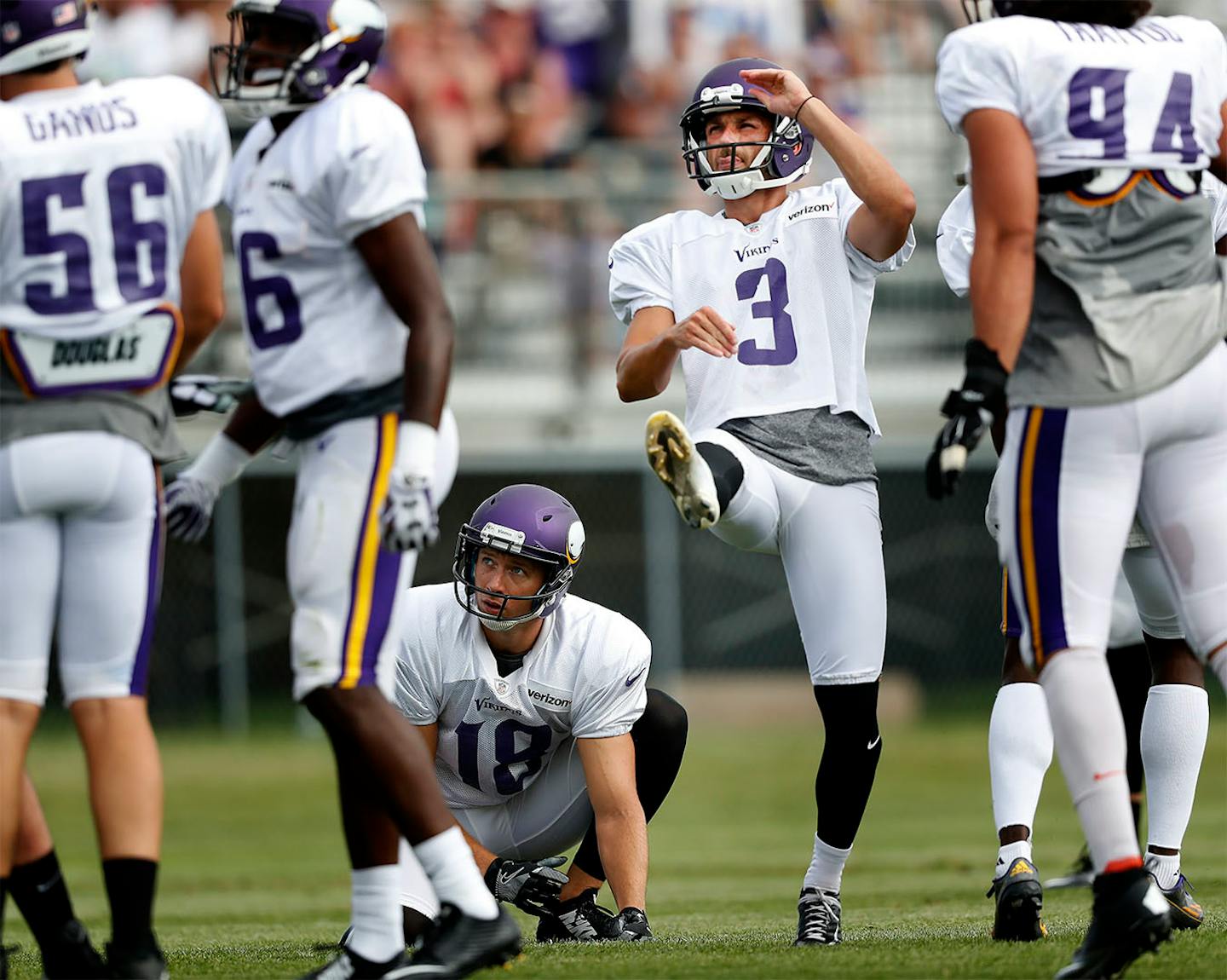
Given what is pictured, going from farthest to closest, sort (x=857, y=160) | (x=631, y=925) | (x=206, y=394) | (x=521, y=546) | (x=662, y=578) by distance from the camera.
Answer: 1. (x=662, y=578)
2. (x=521, y=546)
3. (x=631, y=925)
4. (x=857, y=160)
5. (x=206, y=394)

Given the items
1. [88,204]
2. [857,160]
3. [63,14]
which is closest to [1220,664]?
[857,160]

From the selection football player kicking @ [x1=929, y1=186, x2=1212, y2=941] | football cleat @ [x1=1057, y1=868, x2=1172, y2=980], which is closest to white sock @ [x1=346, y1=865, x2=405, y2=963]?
football cleat @ [x1=1057, y1=868, x2=1172, y2=980]

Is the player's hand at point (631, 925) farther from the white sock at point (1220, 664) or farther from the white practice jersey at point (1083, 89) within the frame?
the white practice jersey at point (1083, 89)

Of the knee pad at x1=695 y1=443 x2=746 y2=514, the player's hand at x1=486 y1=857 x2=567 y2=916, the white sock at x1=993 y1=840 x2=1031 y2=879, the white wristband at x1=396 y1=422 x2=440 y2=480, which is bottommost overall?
the player's hand at x1=486 y1=857 x2=567 y2=916

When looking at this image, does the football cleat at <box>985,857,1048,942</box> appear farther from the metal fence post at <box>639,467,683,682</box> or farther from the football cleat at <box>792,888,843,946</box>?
the metal fence post at <box>639,467,683,682</box>

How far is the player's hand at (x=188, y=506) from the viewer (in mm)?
4402

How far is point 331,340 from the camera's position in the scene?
13.4 ft

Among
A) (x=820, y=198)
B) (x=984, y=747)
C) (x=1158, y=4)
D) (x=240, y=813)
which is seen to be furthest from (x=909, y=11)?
(x=820, y=198)

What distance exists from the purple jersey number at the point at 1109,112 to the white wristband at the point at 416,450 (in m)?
1.51

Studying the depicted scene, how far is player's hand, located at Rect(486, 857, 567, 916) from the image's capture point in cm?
581

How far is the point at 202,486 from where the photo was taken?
175 inches

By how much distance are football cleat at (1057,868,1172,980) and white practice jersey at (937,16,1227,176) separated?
1.51 m

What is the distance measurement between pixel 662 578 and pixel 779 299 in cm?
1002

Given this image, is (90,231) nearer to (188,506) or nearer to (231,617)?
(188,506)
